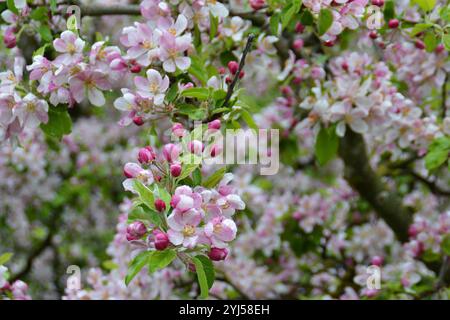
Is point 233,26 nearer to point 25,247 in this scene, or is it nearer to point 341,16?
point 341,16

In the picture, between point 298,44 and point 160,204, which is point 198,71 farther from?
point 298,44

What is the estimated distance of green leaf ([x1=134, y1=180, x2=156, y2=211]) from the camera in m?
1.22

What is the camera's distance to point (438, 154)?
208 cm

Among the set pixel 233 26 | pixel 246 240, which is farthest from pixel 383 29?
pixel 246 240

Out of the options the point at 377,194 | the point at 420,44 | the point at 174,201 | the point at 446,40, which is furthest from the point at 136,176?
the point at 377,194

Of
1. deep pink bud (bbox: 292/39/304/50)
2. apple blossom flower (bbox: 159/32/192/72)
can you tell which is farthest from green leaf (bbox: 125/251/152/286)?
deep pink bud (bbox: 292/39/304/50)

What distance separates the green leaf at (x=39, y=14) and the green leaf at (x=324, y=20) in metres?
0.75

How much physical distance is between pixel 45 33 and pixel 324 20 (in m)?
0.73

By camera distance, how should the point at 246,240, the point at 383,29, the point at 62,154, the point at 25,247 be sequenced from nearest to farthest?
the point at 383,29, the point at 246,240, the point at 62,154, the point at 25,247

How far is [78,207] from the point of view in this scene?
14.0 ft

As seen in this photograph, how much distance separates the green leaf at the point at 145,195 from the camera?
4.00 feet

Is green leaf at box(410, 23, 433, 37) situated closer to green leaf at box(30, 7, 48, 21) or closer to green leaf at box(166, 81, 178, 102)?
green leaf at box(166, 81, 178, 102)

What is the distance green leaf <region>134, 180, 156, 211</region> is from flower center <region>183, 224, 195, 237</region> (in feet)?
0.23

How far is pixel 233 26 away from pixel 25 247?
117 inches
